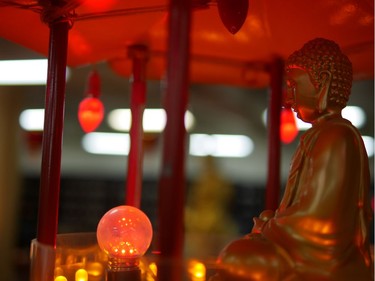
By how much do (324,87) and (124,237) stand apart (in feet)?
2.10

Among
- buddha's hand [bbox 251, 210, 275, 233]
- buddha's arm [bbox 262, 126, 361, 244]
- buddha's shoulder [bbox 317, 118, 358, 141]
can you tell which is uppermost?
buddha's shoulder [bbox 317, 118, 358, 141]

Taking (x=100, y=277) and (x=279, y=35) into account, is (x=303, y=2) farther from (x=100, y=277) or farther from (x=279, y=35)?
(x=100, y=277)

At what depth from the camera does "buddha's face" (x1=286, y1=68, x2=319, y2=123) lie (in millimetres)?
1343

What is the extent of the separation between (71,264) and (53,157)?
0.32 m

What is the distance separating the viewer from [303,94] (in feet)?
4.44

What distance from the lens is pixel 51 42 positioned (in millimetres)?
1672

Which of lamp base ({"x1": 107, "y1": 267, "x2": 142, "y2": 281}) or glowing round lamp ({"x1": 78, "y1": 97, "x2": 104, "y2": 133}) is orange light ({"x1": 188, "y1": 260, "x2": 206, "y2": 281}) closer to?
lamp base ({"x1": 107, "y1": 267, "x2": 142, "y2": 281})

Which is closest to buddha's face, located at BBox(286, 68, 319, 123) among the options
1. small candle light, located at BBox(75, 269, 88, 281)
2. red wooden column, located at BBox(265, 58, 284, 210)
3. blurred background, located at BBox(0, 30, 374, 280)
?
small candle light, located at BBox(75, 269, 88, 281)

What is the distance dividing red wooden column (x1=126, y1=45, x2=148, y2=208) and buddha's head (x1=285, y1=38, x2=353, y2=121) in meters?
1.01

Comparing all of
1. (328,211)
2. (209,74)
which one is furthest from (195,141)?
(328,211)

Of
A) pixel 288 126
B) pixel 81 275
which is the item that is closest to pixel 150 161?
pixel 288 126

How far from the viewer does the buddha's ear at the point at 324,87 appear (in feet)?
4.34

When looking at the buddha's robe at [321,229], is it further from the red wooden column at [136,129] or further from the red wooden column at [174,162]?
the red wooden column at [136,129]

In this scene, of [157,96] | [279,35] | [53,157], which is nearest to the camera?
[53,157]
